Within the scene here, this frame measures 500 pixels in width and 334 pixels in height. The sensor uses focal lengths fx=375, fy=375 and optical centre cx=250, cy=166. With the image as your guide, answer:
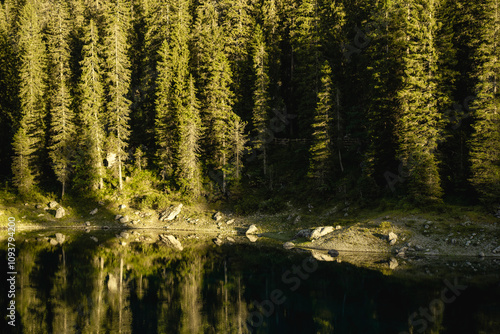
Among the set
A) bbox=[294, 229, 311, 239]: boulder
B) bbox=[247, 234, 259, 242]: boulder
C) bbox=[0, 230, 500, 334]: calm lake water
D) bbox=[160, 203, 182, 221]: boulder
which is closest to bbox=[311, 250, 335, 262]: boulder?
bbox=[0, 230, 500, 334]: calm lake water

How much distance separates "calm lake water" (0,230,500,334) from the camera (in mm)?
17812

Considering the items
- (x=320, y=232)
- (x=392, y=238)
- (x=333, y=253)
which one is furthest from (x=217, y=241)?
(x=392, y=238)

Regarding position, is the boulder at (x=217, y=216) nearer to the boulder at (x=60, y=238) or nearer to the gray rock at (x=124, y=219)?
the gray rock at (x=124, y=219)

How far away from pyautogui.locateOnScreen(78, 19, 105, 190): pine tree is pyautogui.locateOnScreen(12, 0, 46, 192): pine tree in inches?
253

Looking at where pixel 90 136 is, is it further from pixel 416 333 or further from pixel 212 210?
pixel 416 333

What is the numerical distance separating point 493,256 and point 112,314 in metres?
27.9

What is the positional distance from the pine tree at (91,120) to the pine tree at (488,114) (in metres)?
43.3

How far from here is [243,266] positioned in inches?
1161

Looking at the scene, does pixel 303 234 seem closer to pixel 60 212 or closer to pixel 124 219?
pixel 124 219

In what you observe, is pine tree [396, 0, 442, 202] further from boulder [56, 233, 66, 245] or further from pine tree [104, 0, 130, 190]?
boulder [56, 233, 66, 245]

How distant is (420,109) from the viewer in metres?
34.9

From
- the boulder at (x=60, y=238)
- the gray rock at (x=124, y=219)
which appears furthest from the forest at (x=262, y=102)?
the boulder at (x=60, y=238)

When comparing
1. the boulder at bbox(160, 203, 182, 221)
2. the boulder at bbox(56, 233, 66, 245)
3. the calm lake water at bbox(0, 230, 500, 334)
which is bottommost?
the calm lake water at bbox(0, 230, 500, 334)

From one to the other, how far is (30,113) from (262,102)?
3290 cm
